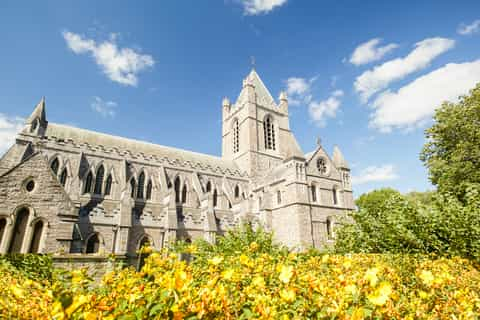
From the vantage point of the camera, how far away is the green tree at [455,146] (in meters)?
17.2

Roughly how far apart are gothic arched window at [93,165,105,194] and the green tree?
88.4 feet

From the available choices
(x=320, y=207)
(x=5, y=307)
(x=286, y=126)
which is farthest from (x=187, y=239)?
(x=286, y=126)

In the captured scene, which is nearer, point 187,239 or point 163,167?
point 187,239

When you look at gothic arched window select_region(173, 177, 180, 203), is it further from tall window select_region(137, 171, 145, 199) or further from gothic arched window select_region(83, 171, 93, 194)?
gothic arched window select_region(83, 171, 93, 194)

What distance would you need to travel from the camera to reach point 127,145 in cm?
2952

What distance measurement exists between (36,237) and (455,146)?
2584 centimetres

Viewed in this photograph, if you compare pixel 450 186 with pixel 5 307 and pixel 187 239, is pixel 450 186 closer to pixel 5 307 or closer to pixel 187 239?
pixel 187 239

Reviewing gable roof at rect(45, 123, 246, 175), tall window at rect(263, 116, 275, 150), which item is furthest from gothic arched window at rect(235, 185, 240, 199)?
tall window at rect(263, 116, 275, 150)

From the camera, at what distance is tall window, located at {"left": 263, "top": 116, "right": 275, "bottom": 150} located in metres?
38.1

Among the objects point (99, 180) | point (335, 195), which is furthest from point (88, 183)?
point (335, 195)

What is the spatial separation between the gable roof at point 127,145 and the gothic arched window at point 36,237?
58.2ft

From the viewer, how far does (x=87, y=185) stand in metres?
23.3

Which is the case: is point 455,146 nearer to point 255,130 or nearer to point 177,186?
point 255,130

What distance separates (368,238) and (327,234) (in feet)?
41.8
